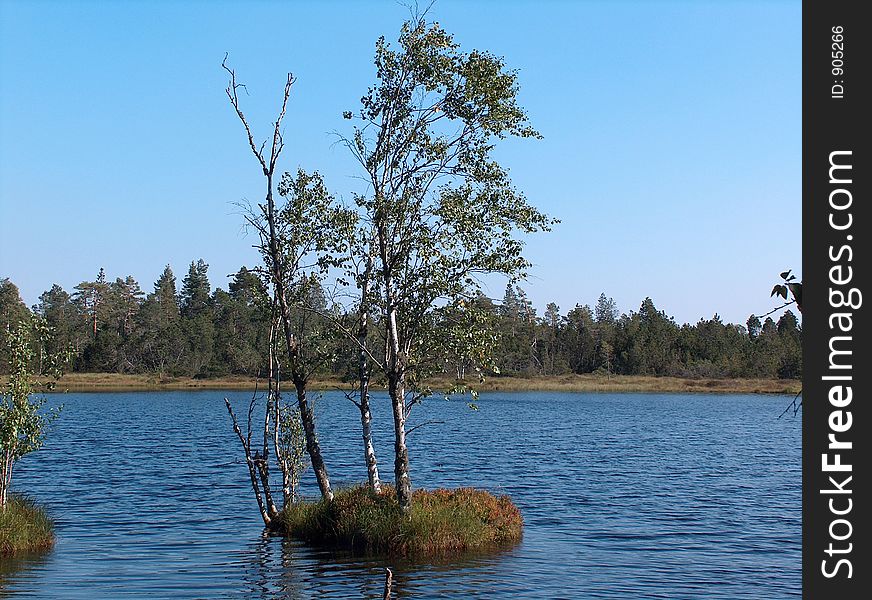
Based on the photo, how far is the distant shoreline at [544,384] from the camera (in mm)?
140625

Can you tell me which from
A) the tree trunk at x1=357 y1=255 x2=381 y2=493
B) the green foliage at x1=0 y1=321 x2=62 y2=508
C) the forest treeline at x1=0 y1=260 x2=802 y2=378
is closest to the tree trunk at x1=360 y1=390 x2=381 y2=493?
the tree trunk at x1=357 y1=255 x2=381 y2=493

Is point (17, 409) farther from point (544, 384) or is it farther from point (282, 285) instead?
point (544, 384)

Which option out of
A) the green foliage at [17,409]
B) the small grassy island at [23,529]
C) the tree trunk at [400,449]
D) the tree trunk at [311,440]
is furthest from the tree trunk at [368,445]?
the small grassy island at [23,529]

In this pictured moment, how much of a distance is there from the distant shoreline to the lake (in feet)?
218

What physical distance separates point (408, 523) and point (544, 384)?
422 ft

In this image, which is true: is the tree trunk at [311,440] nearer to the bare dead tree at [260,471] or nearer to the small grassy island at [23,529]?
the bare dead tree at [260,471]

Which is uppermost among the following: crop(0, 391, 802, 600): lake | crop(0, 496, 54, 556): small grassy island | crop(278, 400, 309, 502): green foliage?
crop(278, 400, 309, 502): green foliage

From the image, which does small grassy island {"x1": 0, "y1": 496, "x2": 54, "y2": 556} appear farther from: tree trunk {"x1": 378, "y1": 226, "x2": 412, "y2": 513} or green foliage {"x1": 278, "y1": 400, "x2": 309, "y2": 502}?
tree trunk {"x1": 378, "y1": 226, "x2": 412, "y2": 513}

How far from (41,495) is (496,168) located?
2446 centimetres

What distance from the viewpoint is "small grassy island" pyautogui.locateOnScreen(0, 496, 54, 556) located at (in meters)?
24.1

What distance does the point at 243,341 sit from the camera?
156 metres

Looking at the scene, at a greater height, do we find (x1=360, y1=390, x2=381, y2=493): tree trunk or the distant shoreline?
(x1=360, y1=390, x2=381, y2=493): tree trunk
